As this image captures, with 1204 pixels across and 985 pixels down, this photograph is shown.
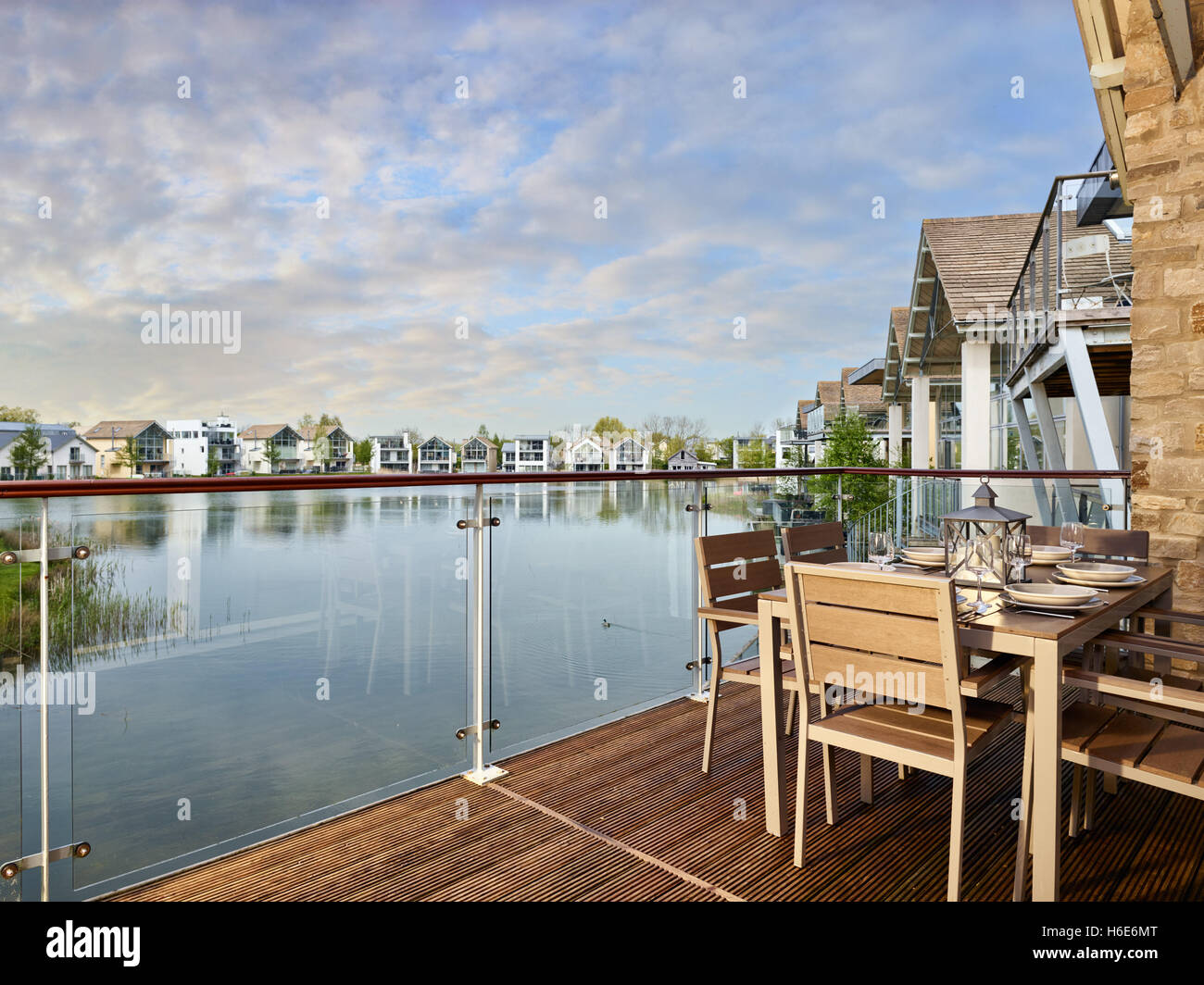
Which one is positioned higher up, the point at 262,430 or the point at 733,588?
the point at 262,430

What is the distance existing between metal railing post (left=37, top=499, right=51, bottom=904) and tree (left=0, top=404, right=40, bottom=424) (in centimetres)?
3452

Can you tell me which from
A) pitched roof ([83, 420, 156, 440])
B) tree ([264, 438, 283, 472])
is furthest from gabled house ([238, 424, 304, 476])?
pitched roof ([83, 420, 156, 440])

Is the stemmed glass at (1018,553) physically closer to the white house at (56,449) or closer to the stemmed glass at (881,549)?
the stemmed glass at (881,549)

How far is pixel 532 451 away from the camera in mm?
30547

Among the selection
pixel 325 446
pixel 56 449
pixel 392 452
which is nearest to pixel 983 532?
pixel 56 449

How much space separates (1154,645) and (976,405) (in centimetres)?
755

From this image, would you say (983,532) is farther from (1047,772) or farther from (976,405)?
(976,405)

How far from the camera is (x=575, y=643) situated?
3613mm

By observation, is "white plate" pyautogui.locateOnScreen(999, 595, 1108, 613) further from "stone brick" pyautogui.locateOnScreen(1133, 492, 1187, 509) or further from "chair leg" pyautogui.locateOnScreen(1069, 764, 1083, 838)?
"stone brick" pyautogui.locateOnScreen(1133, 492, 1187, 509)

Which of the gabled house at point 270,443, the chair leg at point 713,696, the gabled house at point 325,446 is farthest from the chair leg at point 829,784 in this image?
the gabled house at point 270,443

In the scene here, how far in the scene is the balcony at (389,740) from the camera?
209cm

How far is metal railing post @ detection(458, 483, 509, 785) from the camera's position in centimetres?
300

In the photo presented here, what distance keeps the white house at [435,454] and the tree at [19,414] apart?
588 inches

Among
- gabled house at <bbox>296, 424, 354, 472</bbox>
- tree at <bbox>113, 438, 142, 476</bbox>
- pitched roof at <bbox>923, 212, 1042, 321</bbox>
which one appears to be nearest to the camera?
pitched roof at <bbox>923, 212, 1042, 321</bbox>
